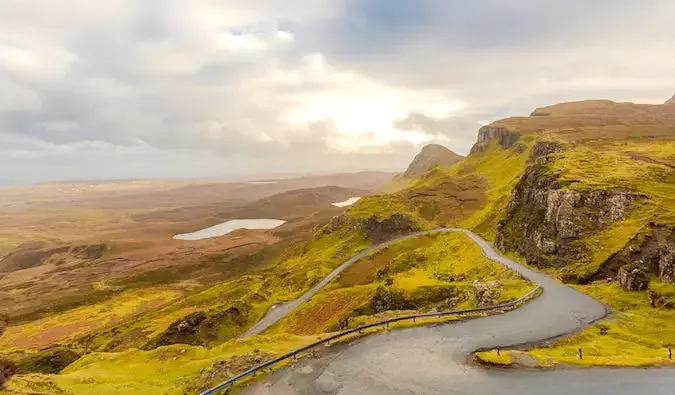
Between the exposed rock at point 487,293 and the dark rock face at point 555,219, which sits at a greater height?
the dark rock face at point 555,219

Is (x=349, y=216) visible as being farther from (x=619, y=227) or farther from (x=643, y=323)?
(x=643, y=323)

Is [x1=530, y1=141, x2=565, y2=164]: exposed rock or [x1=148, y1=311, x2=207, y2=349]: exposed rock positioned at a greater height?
[x1=530, y1=141, x2=565, y2=164]: exposed rock

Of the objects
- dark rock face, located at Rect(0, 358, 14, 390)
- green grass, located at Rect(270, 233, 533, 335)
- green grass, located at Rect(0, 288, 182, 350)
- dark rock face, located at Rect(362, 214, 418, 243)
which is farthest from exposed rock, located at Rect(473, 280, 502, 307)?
green grass, located at Rect(0, 288, 182, 350)

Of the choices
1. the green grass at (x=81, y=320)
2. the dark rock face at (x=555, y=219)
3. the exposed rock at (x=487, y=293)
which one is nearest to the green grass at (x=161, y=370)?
the exposed rock at (x=487, y=293)

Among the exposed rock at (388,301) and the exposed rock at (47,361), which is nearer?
the exposed rock at (388,301)

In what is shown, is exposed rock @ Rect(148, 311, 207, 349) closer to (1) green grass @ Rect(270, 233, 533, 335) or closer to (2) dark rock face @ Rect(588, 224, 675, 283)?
(1) green grass @ Rect(270, 233, 533, 335)

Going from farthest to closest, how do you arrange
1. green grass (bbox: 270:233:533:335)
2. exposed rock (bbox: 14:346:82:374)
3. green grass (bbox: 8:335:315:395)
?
exposed rock (bbox: 14:346:82:374) → green grass (bbox: 270:233:533:335) → green grass (bbox: 8:335:315:395)

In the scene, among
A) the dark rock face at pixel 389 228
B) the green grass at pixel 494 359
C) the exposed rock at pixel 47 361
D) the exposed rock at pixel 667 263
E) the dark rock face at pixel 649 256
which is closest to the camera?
the green grass at pixel 494 359

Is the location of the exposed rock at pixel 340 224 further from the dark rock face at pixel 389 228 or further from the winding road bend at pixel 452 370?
the winding road bend at pixel 452 370
